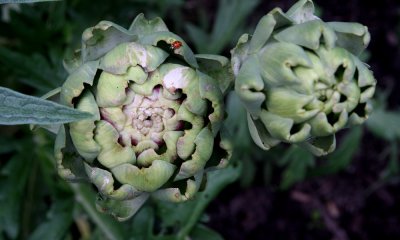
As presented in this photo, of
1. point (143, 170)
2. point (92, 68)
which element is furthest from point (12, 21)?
point (143, 170)

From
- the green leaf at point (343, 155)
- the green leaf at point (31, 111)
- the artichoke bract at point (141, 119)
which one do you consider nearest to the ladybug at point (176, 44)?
the artichoke bract at point (141, 119)

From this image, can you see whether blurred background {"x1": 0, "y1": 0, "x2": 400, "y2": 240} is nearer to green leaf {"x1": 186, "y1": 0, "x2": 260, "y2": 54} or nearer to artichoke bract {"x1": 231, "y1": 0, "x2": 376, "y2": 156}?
green leaf {"x1": 186, "y1": 0, "x2": 260, "y2": 54}

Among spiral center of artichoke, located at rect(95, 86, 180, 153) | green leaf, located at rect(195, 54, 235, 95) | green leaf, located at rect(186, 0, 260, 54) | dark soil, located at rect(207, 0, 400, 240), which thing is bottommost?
dark soil, located at rect(207, 0, 400, 240)

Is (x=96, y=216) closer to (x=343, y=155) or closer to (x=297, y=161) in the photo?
(x=297, y=161)

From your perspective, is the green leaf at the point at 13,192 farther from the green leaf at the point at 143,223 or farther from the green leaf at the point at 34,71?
the green leaf at the point at 143,223

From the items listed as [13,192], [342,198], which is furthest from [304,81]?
[342,198]

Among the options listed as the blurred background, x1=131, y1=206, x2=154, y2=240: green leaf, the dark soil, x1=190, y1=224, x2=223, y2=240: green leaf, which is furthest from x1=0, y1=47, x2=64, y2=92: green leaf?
the dark soil

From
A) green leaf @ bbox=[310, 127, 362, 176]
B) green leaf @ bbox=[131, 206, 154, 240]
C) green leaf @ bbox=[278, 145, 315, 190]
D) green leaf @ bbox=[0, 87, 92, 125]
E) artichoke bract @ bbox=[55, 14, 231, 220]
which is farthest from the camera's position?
green leaf @ bbox=[310, 127, 362, 176]
